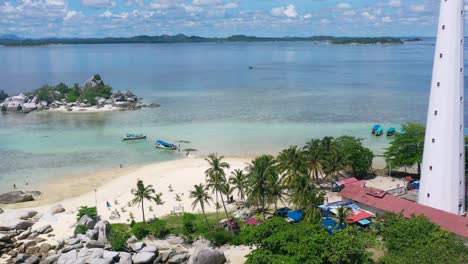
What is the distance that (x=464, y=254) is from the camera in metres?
26.4

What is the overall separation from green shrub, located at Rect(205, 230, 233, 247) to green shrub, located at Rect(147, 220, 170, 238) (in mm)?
4143

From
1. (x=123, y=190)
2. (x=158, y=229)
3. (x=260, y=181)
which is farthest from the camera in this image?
(x=123, y=190)

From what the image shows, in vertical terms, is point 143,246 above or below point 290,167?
below

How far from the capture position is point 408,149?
5122 centimetres

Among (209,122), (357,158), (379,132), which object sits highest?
(357,158)

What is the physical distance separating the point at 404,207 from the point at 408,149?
52.5ft

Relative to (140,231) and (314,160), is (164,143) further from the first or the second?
(140,231)

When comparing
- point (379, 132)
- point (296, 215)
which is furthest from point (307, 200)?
point (379, 132)

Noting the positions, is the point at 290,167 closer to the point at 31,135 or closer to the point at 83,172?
the point at 83,172

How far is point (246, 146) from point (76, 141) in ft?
99.9

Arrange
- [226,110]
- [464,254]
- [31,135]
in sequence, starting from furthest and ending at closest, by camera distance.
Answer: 1. [226,110]
2. [31,135]
3. [464,254]

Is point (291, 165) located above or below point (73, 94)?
below

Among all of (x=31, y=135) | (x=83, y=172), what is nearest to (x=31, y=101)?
(x=31, y=135)

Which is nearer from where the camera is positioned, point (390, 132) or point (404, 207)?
point (404, 207)
